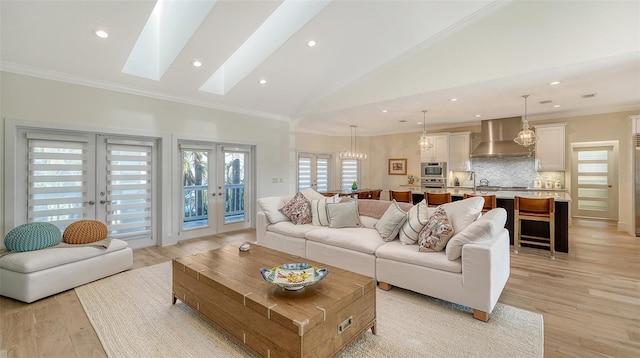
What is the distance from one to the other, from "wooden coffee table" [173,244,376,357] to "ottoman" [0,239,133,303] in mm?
1437

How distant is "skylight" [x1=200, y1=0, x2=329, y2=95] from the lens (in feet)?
12.0

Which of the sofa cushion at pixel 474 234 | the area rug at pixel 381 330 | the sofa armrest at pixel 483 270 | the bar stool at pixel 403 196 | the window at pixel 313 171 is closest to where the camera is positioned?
the area rug at pixel 381 330

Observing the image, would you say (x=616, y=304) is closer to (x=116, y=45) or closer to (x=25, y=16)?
(x=116, y=45)

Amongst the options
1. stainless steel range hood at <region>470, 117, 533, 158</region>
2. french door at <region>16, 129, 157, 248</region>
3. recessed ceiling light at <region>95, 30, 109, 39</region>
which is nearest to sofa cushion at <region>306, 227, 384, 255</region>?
french door at <region>16, 129, 157, 248</region>

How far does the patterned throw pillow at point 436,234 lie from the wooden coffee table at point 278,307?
3.02 feet

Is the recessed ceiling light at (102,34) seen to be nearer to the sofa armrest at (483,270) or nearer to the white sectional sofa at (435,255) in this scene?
the white sectional sofa at (435,255)

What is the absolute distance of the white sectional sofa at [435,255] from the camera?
2.36 meters

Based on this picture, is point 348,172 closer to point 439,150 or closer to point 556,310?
point 439,150

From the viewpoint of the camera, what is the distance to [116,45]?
3363 mm

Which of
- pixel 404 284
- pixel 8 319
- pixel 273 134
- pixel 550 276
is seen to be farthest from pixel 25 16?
pixel 550 276

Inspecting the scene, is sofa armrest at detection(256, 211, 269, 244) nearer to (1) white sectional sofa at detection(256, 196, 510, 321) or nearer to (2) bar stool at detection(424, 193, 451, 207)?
(1) white sectional sofa at detection(256, 196, 510, 321)

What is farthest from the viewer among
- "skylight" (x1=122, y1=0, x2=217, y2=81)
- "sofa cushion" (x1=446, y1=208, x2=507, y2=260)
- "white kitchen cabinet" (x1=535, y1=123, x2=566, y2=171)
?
"white kitchen cabinet" (x1=535, y1=123, x2=566, y2=171)

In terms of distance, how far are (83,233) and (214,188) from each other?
2.43 m

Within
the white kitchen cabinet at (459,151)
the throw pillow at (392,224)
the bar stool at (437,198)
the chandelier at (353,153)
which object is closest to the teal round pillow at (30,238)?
the throw pillow at (392,224)
